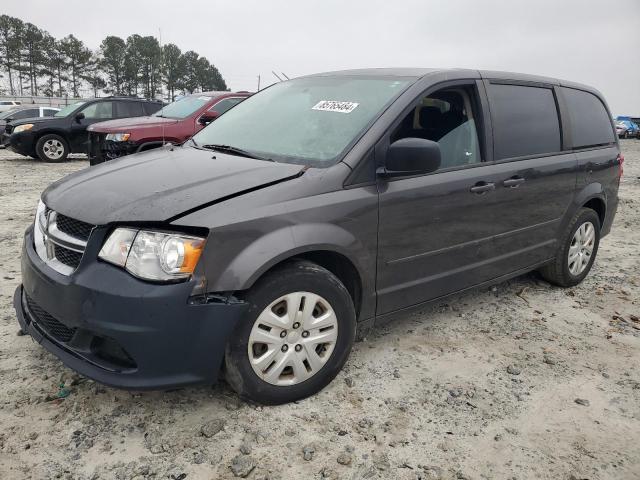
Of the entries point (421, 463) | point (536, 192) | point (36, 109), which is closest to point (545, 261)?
point (536, 192)

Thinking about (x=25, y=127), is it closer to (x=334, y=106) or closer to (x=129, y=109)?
(x=129, y=109)

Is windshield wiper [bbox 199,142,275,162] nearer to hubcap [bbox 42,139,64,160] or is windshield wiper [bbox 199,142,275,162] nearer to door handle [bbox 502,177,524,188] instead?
door handle [bbox 502,177,524,188]

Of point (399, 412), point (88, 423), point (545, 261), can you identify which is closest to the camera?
point (88, 423)

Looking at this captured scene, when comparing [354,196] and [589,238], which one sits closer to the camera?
[354,196]

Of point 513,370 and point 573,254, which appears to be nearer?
point 513,370

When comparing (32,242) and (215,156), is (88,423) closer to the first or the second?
(32,242)

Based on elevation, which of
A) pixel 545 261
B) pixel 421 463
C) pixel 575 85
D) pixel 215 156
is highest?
pixel 575 85

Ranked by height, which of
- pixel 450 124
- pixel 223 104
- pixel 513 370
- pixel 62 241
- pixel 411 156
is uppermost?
pixel 223 104

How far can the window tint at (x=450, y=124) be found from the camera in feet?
10.1

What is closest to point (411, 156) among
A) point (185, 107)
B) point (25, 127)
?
point (185, 107)

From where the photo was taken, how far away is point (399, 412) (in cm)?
255

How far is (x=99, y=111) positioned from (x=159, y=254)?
1149 cm

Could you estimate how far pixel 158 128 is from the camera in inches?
319

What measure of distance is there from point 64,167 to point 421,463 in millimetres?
11263
